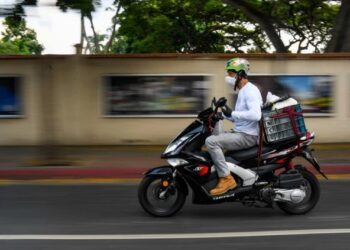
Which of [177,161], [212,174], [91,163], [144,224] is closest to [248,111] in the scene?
[212,174]

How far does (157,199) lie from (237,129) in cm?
121

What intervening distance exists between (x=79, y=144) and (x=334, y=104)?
6014 mm

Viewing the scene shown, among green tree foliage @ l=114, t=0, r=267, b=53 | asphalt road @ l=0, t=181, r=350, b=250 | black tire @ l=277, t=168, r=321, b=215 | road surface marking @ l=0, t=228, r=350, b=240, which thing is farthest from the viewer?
green tree foliage @ l=114, t=0, r=267, b=53

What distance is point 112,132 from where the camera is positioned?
12656 millimetres

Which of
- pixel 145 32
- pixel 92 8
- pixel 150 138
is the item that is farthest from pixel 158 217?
pixel 145 32

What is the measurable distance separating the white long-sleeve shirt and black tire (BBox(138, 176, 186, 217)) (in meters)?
0.99

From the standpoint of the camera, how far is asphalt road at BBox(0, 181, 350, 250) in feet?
17.1

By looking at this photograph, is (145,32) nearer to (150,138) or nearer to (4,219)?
(150,138)

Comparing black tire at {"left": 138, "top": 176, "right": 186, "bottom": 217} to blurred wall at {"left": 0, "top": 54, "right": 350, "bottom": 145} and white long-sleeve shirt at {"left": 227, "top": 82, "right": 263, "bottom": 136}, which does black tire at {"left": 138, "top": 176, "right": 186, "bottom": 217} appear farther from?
blurred wall at {"left": 0, "top": 54, "right": 350, "bottom": 145}

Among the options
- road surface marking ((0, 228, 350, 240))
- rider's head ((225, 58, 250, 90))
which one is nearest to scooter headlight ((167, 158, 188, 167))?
road surface marking ((0, 228, 350, 240))

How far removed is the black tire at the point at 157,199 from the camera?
6.14 metres

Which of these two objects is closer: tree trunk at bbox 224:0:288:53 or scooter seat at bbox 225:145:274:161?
scooter seat at bbox 225:145:274:161

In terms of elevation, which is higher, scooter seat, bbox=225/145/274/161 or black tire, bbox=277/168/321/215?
scooter seat, bbox=225/145/274/161

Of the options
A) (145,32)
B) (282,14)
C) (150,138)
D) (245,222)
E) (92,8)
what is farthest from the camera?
(145,32)
